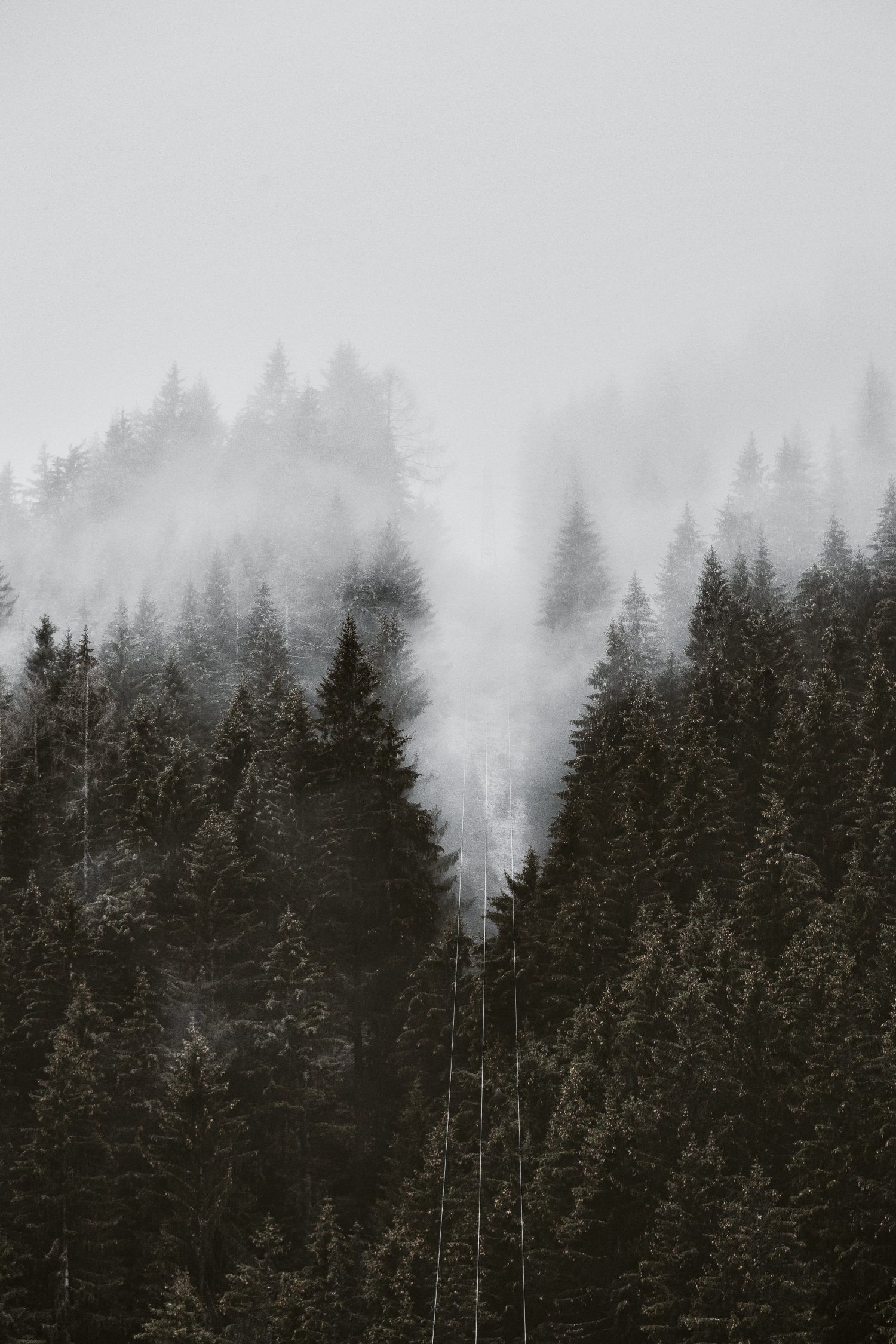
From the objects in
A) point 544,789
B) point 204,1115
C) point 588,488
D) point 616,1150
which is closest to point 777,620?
point 544,789

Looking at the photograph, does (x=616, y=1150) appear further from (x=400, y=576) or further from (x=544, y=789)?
(x=400, y=576)

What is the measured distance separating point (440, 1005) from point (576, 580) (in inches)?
1878

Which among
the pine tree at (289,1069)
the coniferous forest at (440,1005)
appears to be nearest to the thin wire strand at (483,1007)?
the coniferous forest at (440,1005)

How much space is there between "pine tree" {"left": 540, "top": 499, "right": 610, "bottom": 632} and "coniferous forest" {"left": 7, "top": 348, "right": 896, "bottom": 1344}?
48.5 ft

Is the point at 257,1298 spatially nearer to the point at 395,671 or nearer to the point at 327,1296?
the point at 327,1296

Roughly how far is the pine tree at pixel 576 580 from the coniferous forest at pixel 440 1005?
14792 mm

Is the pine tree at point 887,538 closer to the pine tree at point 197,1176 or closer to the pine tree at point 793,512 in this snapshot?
the pine tree at point 793,512

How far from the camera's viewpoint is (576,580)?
83688 millimetres

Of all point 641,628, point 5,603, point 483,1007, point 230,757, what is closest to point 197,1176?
point 483,1007

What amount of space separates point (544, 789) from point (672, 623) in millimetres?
17270

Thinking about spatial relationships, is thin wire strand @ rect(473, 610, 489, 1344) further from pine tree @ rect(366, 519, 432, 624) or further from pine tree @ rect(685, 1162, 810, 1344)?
pine tree @ rect(366, 519, 432, 624)

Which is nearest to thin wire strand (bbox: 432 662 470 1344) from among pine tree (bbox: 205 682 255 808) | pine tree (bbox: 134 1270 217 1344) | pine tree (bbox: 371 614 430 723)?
pine tree (bbox: 134 1270 217 1344)

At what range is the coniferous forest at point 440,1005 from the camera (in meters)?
30.1

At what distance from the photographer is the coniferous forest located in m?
30.1
